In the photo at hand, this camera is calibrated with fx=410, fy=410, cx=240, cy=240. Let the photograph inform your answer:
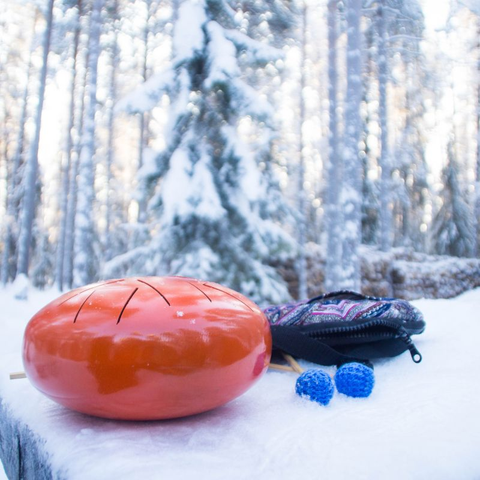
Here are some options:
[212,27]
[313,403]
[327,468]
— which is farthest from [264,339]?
[212,27]

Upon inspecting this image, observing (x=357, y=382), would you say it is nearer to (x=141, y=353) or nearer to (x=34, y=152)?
(x=141, y=353)

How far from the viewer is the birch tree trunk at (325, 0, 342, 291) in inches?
255

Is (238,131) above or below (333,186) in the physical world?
above

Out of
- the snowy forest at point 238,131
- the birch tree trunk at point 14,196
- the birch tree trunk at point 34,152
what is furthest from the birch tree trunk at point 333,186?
the birch tree trunk at point 14,196

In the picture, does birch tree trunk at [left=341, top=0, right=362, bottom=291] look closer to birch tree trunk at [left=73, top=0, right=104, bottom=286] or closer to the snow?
the snow

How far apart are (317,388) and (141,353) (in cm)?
75

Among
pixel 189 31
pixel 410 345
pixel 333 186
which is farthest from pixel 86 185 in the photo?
pixel 410 345

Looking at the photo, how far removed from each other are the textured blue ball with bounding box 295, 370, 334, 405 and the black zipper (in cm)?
53

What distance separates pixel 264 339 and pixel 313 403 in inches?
13.4

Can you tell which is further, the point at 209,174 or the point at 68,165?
the point at 68,165

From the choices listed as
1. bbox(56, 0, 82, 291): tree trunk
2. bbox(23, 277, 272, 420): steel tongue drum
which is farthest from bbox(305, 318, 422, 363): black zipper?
bbox(56, 0, 82, 291): tree trunk

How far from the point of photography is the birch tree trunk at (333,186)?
6.49 m

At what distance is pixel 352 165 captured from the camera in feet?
19.2

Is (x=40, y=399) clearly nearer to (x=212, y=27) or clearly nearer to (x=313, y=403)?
(x=313, y=403)
